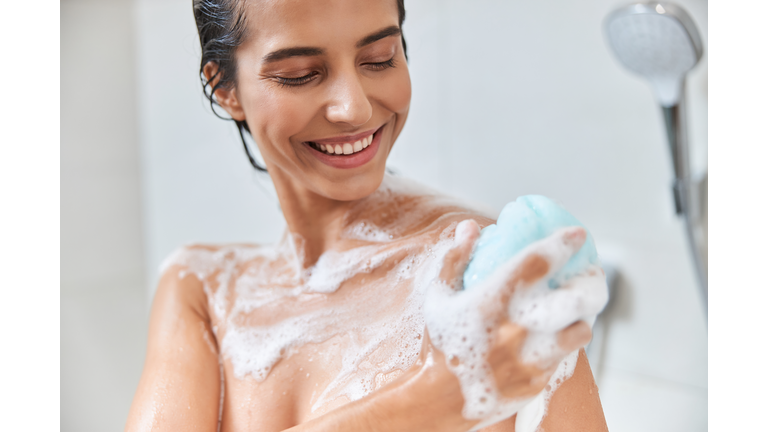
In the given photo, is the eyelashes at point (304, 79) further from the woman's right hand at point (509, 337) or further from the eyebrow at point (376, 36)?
the woman's right hand at point (509, 337)

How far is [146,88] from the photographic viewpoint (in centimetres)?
185

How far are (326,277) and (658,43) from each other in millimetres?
643

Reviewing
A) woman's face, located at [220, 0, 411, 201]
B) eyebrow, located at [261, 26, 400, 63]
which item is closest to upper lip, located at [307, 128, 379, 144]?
woman's face, located at [220, 0, 411, 201]

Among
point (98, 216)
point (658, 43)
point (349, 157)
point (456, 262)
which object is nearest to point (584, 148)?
point (658, 43)

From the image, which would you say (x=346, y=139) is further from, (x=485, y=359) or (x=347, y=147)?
(x=485, y=359)

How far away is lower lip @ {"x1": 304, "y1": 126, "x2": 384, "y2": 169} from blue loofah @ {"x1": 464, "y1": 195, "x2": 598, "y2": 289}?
0.74ft

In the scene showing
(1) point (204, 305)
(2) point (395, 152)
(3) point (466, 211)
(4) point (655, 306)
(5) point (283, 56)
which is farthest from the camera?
(2) point (395, 152)

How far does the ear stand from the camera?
0.76 metres

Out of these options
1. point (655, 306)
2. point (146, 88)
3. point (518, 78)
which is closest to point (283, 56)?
point (518, 78)

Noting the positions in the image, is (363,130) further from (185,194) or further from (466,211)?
(185,194)

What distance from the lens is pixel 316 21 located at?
0.61 meters

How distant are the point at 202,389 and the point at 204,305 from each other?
0.15 m

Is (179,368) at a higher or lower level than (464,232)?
lower

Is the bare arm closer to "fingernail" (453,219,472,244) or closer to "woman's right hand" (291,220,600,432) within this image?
"woman's right hand" (291,220,600,432)
